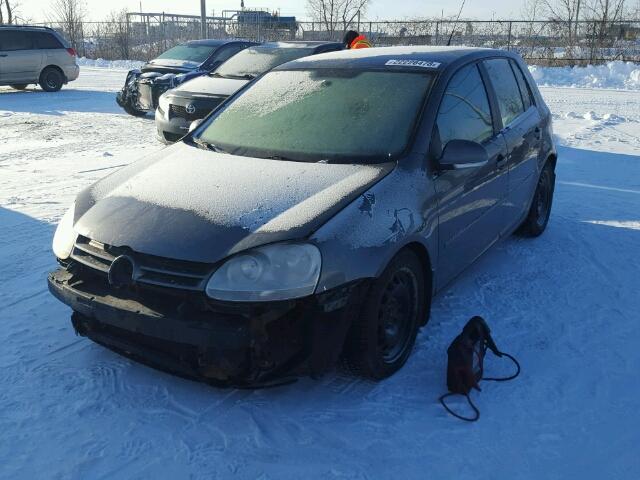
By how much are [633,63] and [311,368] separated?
869 inches

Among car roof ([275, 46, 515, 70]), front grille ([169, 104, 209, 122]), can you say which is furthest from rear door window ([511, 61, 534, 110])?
front grille ([169, 104, 209, 122])

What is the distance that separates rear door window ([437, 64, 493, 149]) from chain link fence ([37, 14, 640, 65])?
1432cm

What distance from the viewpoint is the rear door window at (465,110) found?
3617 mm

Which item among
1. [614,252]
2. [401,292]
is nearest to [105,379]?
[401,292]

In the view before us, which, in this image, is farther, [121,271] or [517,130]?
[517,130]

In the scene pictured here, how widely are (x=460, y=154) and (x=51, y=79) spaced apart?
16.5 metres

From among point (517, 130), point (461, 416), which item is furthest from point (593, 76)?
point (461, 416)

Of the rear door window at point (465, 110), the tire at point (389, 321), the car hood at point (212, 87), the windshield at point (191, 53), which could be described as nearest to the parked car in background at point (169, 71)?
the windshield at point (191, 53)

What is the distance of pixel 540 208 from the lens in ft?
17.6

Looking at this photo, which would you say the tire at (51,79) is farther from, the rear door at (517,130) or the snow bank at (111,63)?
the rear door at (517,130)

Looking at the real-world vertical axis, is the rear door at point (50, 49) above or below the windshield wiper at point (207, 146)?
above

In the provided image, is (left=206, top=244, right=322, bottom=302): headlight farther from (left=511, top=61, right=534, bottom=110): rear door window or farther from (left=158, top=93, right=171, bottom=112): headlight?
(left=158, top=93, right=171, bottom=112): headlight

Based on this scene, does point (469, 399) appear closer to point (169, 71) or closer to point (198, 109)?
point (198, 109)

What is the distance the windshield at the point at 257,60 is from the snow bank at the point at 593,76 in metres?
11.0
